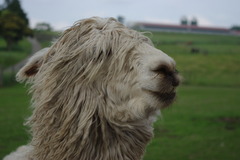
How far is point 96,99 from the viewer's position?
99.3 inches

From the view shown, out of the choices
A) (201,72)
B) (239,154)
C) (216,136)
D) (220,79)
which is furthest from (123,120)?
(201,72)

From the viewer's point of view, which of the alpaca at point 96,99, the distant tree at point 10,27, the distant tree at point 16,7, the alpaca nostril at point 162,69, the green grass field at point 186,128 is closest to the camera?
the alpaca nostril at point 162,69

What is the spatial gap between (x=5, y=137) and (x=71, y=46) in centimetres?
899

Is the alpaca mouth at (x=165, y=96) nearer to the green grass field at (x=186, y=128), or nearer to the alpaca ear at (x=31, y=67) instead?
the green grass field at (x=186, y=128)

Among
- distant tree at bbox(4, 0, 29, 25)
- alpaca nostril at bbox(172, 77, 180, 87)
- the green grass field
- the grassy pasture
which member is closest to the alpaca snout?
alpaca nostril at bbox(172, 77, 180, 87)

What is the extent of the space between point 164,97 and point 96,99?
476 mm

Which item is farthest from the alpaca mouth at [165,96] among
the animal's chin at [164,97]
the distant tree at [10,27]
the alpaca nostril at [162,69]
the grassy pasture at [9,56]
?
the distant tree at [10,27]

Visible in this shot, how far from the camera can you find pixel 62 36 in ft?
9.14

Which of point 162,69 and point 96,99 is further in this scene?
point 96,99

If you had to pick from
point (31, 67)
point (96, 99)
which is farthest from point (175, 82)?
point (31, 67)

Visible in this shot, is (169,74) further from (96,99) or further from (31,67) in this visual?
(31,67)

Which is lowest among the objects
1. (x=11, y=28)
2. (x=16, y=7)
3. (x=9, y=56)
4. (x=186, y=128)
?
(x=9, y=56)

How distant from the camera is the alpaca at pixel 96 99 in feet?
7.96

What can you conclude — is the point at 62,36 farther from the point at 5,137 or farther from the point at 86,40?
the point at 5,137
